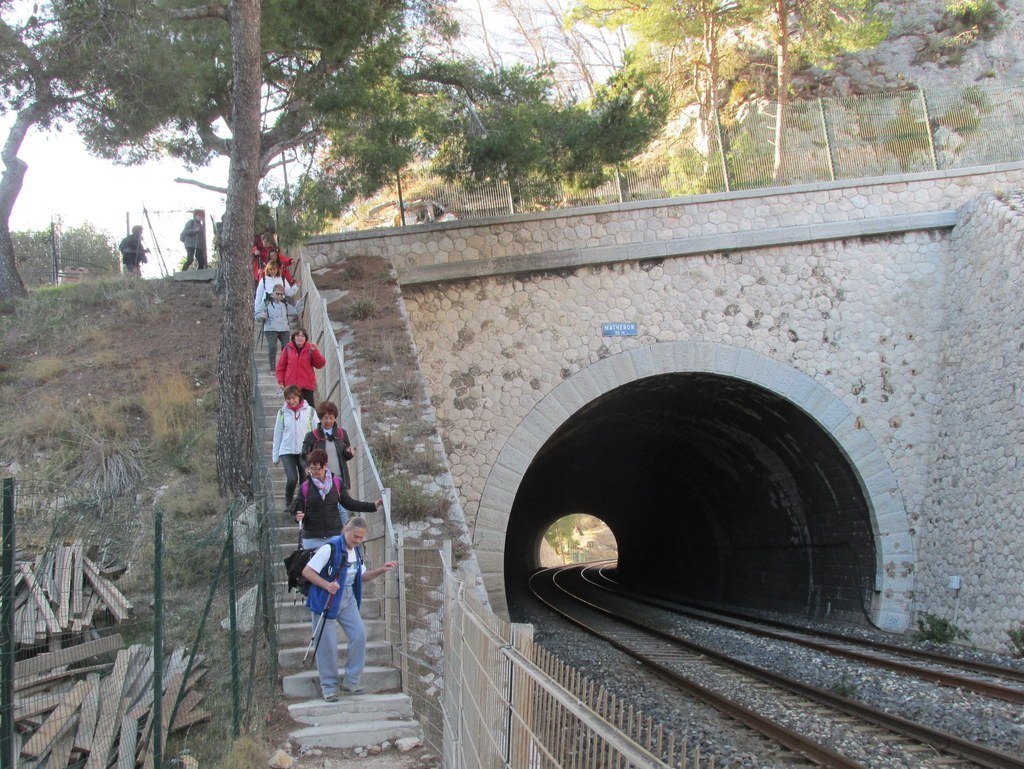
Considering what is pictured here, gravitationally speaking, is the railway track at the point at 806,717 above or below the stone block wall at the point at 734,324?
below

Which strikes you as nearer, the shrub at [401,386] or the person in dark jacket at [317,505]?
the person in dark jacket at [317,505]

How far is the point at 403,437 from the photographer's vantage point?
1057 cm

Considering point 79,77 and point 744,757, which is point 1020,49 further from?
point 744,757

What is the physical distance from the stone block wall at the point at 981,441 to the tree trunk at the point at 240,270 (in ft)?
29.8

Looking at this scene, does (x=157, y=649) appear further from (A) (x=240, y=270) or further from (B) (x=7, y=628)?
(A) (x=240, y=270)

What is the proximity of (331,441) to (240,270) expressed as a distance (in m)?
3.73

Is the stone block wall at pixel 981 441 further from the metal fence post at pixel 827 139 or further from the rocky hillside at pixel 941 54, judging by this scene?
the rocky hillside at pixel 941 54

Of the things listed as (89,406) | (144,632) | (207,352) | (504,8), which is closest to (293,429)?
(144,632)

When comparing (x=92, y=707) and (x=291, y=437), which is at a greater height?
(x=291, y=437)

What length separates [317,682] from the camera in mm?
6867

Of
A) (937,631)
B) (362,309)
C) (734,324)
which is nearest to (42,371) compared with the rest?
(362,309)

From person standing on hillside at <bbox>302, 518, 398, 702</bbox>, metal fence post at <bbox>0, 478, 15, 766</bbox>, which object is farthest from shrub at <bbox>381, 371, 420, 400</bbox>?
metal fence post at <bbox>0, 478, 15, 766</bbox>

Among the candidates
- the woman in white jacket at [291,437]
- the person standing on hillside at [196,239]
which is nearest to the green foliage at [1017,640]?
the woman in white jacket at [291,437]

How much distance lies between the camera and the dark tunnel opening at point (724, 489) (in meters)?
14.3
